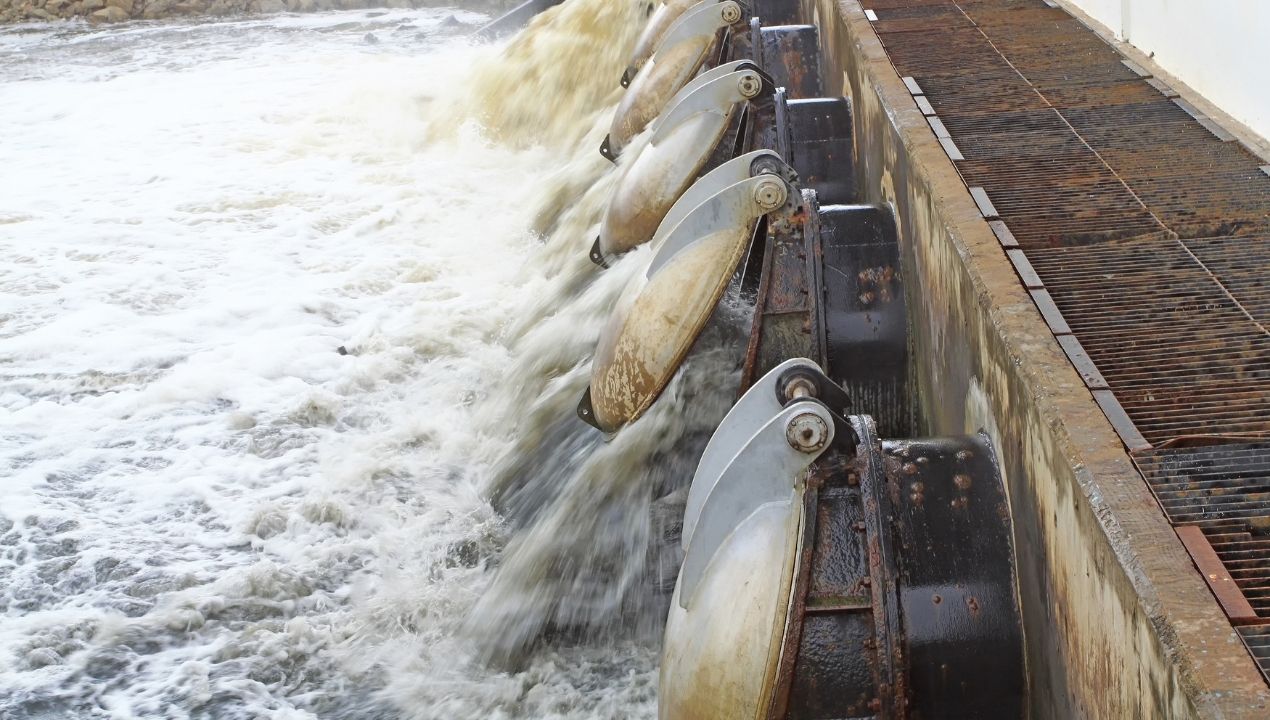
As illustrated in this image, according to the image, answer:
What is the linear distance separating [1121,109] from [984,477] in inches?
98.1

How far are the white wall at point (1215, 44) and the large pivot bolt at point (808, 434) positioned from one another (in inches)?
96.8

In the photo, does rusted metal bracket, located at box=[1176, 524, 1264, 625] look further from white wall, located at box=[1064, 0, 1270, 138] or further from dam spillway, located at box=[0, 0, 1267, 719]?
white wall, located at box=[1064, 0, 1270, 138]

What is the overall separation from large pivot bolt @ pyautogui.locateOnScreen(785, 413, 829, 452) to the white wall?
2457 millimetres

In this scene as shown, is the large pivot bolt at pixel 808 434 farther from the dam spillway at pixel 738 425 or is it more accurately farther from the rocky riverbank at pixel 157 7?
the rocky riverbank at pixel 157 7

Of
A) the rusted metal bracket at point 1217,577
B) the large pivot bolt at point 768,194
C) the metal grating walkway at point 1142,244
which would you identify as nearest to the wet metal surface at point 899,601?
the metal grating walkway at point 1142,244

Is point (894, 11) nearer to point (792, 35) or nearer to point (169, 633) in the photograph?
point (792, 35)

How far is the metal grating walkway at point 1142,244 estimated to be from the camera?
2.50 m

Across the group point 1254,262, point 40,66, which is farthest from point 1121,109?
point 40,66

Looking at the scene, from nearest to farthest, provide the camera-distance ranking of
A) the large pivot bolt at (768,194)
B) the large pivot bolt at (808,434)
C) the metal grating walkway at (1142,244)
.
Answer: the metal grating walkway at (1142,244), the large pivot bolt at (808,434), the large pivot bolt at (768,194)

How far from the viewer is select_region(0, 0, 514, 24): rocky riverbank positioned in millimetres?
18297

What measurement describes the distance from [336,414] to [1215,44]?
4463 mm

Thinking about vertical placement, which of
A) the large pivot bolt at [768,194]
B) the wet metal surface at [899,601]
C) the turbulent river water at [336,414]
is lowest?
the turbulent river water at [336,414]

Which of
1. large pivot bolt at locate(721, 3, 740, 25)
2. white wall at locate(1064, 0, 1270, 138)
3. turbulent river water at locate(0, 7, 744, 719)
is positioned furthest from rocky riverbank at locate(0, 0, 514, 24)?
white wall at locate(1064, 0, 1270, 138)

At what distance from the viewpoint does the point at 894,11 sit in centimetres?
691
